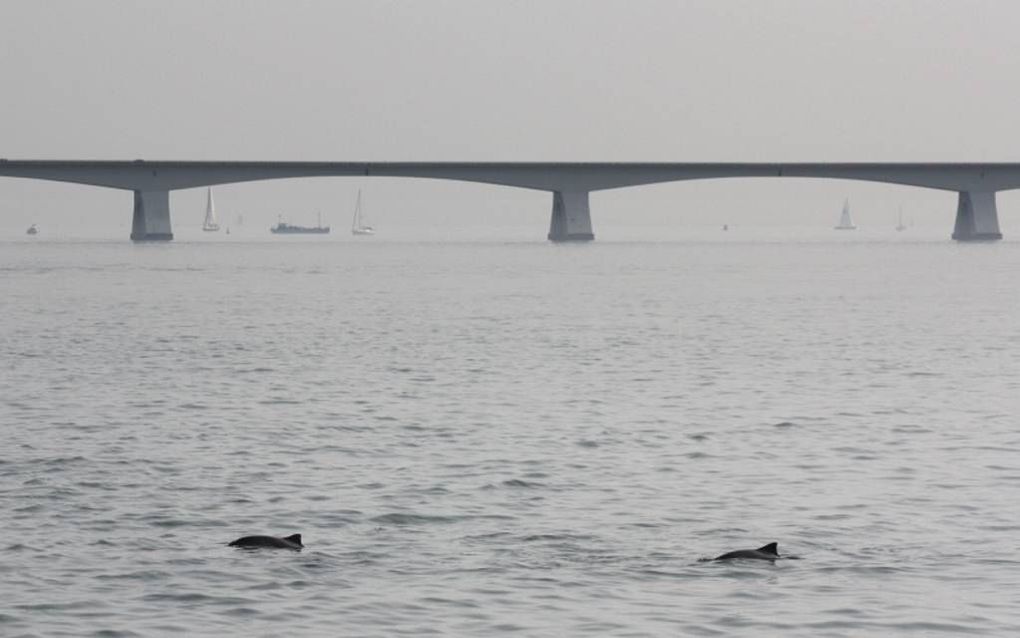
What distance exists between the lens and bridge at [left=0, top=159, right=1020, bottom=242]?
167750mm

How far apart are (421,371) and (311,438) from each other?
46.0 feet

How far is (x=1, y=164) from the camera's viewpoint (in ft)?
541

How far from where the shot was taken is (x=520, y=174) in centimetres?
17475

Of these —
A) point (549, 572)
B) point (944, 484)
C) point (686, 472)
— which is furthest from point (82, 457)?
point (944, 484)

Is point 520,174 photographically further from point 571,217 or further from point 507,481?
point 507,481

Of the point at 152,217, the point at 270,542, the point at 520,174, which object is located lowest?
the point at 270,542

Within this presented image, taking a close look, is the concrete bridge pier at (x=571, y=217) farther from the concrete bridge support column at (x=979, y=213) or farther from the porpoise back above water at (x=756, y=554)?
the porpoise back above water at (x=756, y=554)

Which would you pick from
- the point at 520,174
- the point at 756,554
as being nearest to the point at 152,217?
the point at 520,174

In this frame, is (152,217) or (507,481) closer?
(507,481)

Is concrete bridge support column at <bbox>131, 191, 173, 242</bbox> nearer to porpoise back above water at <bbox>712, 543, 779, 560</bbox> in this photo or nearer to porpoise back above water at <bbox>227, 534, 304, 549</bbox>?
porpoise back above water at <bbox>227, 534, 304, 549</bbox>

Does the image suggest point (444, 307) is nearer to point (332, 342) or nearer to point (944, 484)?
point (332, 342)

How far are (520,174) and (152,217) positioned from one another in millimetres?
37194

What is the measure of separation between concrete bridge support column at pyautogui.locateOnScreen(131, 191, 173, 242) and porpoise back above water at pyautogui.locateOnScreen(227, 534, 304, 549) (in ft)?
521

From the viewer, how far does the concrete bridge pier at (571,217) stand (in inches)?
7190
